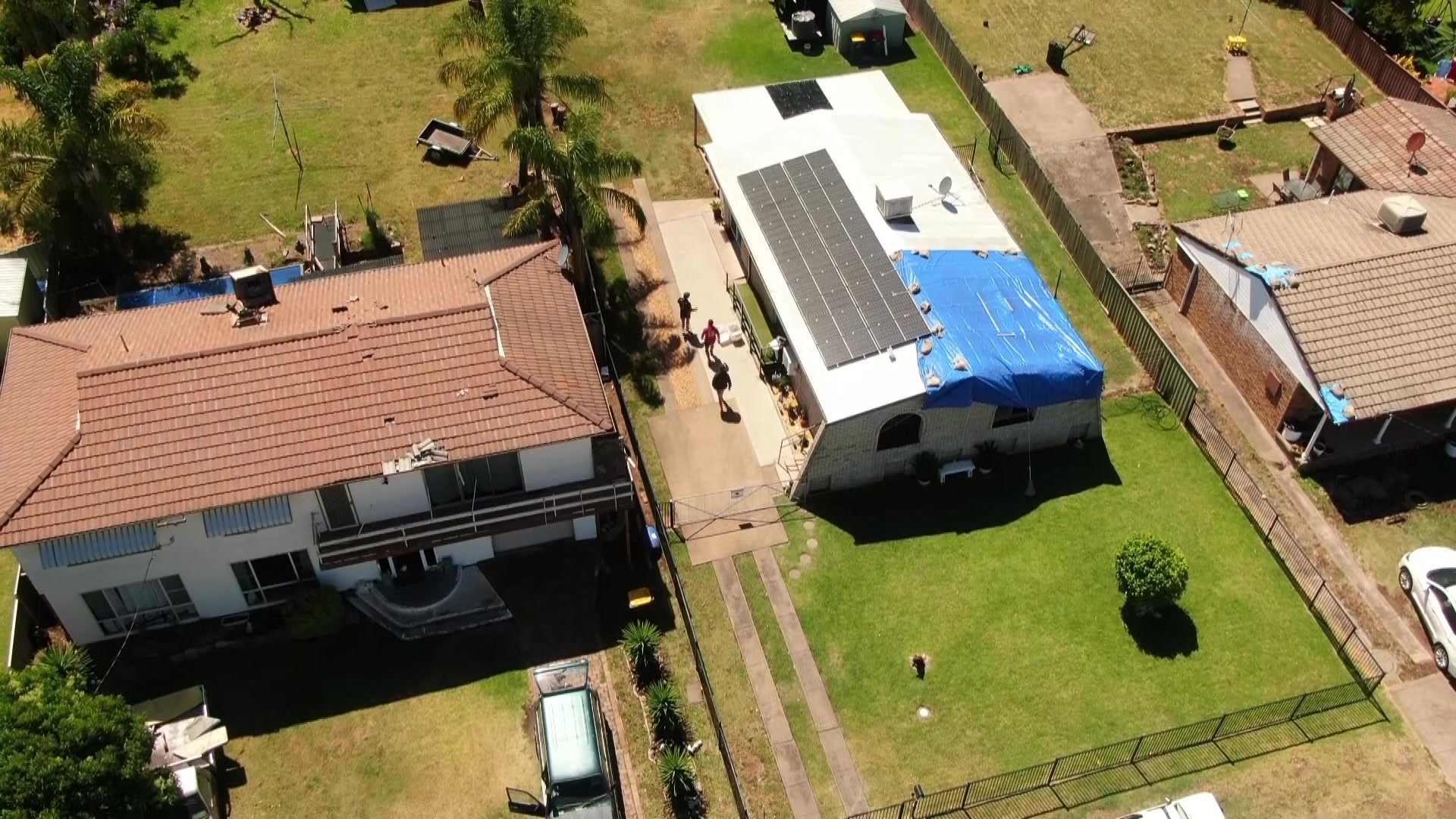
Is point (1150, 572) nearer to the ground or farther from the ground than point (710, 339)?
nearer to the ground

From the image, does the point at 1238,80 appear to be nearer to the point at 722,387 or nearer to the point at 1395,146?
the point at 1395,146

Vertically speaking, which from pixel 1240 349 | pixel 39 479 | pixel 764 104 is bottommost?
pixel 1240 349

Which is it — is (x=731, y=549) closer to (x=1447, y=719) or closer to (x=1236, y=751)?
(x=1236, y=751)

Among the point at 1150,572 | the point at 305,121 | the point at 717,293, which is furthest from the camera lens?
the point at 305,121

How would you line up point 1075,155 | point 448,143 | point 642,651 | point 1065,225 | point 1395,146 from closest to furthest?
point 642,651 → point 1395,146 → point 1065,225 → point 448,143 → point 1075,155

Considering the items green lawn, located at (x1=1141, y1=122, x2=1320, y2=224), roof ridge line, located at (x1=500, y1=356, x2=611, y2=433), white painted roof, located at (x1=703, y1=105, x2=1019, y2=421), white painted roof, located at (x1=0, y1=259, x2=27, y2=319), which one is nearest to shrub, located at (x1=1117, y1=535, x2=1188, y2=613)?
white painted roof, located at (x1=703, y1=105, x2=1019, y2=421)

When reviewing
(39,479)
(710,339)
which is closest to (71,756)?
(39,479)

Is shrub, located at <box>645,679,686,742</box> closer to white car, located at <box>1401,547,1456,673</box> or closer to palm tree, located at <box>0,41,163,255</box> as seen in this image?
white car, located at <box>1401,547,1456,673</box>
